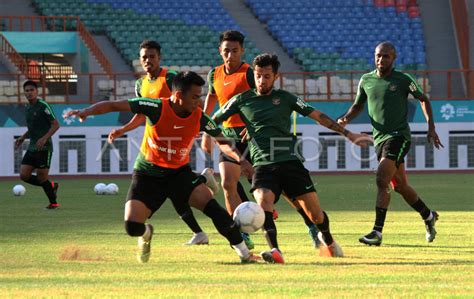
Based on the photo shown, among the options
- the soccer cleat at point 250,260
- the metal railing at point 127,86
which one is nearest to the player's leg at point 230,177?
the soccer cleat at point 250,260

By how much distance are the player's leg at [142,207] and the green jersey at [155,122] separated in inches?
3.2

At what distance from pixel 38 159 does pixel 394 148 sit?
28.8 ft

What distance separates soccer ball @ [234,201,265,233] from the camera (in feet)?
31.9

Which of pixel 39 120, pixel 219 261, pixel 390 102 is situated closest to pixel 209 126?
pixel 219 261

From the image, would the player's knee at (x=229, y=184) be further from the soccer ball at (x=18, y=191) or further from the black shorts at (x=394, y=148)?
the soccer ball at (x=18, y=191)

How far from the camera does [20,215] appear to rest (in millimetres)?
17062

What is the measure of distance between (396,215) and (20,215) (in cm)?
570

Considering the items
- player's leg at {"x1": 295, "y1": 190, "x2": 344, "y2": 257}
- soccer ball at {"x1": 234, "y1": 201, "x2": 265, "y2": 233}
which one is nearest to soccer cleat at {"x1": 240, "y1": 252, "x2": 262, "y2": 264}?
soccer ball at {"x1": 234, "y1": 201, "x2": 265, "y2": 233}

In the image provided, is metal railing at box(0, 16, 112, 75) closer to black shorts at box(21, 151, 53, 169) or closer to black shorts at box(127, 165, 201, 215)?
black shorts at box(21, 151, 53, 169)

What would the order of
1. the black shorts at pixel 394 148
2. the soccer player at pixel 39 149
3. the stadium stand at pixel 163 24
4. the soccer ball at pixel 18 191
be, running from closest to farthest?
the black shorts at pixel 394 148, the soccer player at pixel 39 149, the soccer ball at pixel 18 191, the stadium stand at pixel 163 24

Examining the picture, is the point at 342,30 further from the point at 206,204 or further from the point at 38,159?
the point at 206,204

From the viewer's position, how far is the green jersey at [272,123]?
10188 millimetres

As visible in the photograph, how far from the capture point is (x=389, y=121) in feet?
41.0

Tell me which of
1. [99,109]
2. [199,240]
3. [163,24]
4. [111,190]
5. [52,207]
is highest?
[163,24]
